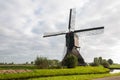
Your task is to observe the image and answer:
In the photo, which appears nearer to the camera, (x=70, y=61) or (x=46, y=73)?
(x=46, y=73)

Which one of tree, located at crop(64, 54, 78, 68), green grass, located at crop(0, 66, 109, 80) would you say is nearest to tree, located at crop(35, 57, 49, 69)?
green grass, located at crop(0, 66, 109, 80)

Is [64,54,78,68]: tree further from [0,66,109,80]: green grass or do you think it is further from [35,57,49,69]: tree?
[35,57,49,69]: tree

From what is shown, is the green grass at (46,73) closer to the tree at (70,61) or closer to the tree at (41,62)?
the tree at (70,61)

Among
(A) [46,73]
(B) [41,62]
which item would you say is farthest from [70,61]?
(A) [46,73]

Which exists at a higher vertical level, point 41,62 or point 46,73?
point 41,62

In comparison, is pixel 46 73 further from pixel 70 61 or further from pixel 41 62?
pixel 70 61

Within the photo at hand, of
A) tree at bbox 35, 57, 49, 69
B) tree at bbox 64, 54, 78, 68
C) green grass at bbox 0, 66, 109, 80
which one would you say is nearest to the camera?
green grass at bbox 0, 66, 109, 80

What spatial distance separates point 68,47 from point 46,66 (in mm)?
9728

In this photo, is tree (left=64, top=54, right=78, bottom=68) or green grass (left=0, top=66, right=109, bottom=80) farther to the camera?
tree (left=64, top=54, right=78, bottom=68)

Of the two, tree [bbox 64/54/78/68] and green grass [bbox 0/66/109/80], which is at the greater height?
tree [bbox 64/54/78/68]

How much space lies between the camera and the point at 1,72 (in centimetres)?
2902

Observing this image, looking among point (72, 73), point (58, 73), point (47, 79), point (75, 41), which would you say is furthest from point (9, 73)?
point (75, 41)

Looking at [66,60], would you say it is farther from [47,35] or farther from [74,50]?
[47,35]

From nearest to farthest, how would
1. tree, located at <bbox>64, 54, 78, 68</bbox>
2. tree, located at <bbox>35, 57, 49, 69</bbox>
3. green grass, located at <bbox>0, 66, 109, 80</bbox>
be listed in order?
green grass, located at <bbox>0, 66, 109, 80</bbox>
tree, located at <bbox>35, 57, 49, 69</bbox>
tree, located at <bbox>64, 54, 78, 68</bbox>
